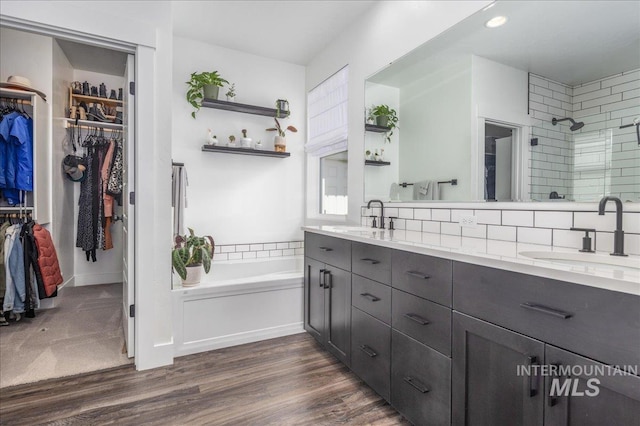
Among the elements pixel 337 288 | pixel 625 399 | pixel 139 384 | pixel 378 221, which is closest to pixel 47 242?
pixel 139 384

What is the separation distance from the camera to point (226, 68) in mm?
3260

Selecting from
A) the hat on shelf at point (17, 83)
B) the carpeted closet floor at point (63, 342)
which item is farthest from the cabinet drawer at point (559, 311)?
the hat on shelf at point (17, 83)

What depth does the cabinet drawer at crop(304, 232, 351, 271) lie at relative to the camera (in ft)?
6.63

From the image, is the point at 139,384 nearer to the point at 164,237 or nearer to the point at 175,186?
the point at 164,237

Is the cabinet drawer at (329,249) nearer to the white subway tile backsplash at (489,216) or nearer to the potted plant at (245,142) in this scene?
the white subway tile backsplash at (489,216)

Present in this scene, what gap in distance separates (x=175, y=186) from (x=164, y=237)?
2.43ft

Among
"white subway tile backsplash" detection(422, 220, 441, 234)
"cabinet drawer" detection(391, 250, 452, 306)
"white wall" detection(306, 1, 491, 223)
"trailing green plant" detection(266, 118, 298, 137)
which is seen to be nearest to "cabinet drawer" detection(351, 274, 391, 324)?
"cabinet drawer" detection(391, 250, 452, 306)

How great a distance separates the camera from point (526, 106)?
1.60 meters

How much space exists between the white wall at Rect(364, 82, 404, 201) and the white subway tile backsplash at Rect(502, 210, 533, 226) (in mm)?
896

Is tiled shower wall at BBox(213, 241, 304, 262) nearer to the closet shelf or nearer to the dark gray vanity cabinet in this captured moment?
the dark gray vanity cabinet

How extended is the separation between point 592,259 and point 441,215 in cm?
86

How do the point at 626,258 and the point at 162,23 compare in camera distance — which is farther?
the point at 162,23

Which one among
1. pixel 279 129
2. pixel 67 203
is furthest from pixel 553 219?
pixel 67 203

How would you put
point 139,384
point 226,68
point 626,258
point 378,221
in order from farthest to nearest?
point 226,68, point 378,221, point 139,384, point 626,258
